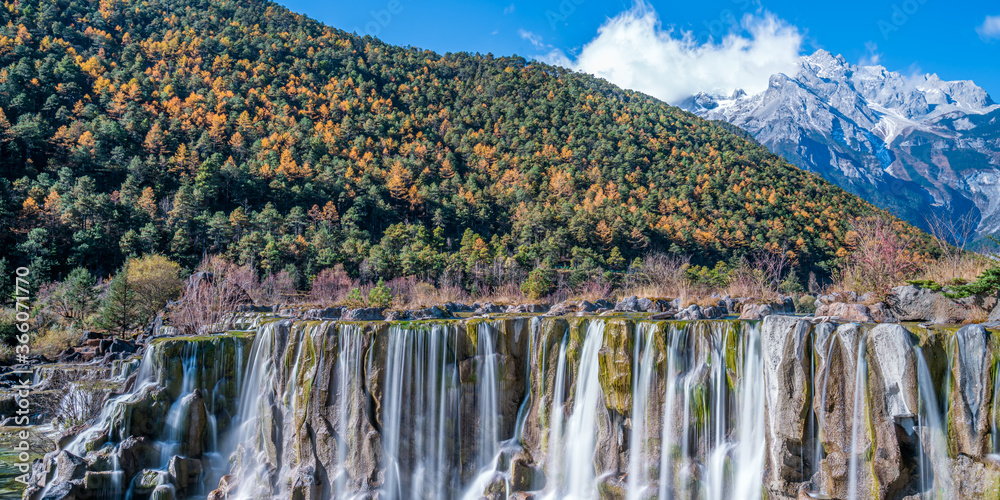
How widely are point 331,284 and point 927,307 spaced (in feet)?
128

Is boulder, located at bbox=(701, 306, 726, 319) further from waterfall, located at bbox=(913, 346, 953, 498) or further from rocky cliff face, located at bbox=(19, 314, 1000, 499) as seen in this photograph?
waterfall, located at bbox=(913, 346, 953, 498)

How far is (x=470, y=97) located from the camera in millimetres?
94625

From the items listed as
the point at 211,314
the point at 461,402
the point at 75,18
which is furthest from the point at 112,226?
the point at 75,18

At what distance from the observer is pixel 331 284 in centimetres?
4381

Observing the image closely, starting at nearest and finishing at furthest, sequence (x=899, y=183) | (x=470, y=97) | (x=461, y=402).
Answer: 1. (x=461, y=402)
2. (x=470, y=97)
3. (x=899, y=183)

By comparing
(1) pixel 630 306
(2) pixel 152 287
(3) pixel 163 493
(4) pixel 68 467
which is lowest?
(3) pixel 163 493

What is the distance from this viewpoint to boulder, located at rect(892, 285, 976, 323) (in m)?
12.3

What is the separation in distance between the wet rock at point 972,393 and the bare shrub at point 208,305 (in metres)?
24.9

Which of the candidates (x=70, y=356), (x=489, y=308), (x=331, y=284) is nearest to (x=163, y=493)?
(x=489, y=308)

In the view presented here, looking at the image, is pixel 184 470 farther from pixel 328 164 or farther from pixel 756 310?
pixel 328 164

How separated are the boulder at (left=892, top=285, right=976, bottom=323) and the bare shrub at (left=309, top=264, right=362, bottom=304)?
34.6 meters

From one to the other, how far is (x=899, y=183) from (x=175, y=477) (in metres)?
243

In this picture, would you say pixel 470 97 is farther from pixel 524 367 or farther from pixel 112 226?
pixel 524 367

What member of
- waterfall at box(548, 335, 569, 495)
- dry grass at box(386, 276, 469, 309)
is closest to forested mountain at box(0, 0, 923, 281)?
dry grass at box(386, 276, 469, 309)
